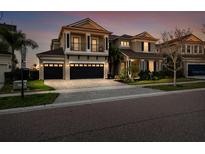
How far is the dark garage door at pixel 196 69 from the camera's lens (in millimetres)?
28180

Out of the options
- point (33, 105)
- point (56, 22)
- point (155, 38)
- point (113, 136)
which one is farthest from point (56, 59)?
point (113, 136)

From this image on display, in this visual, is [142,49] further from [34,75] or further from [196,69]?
[34,75]

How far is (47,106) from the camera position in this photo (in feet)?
27.3

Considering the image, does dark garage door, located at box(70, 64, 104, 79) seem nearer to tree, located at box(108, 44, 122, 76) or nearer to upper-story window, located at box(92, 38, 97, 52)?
tree, located at box(108, 44, 122, 76)

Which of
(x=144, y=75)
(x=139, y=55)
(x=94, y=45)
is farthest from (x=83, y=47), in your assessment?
(x=144, y=75)

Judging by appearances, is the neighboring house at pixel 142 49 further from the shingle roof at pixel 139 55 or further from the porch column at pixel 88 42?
the porch column at pixel 88 42

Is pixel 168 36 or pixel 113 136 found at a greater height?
pixel 168 36

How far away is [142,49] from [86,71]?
1081cm

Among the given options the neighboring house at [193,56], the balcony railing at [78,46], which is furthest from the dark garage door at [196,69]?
the balcony railing at [78,46]

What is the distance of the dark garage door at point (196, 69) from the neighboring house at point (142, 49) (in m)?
5.91

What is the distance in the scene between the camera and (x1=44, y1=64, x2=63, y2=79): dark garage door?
851 inches

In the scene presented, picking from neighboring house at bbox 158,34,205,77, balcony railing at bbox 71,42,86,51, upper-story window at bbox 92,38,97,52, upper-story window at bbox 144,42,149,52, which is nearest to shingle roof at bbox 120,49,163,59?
upper-story window at bbox 144,42,149,52

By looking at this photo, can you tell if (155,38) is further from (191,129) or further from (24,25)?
(191,129)
